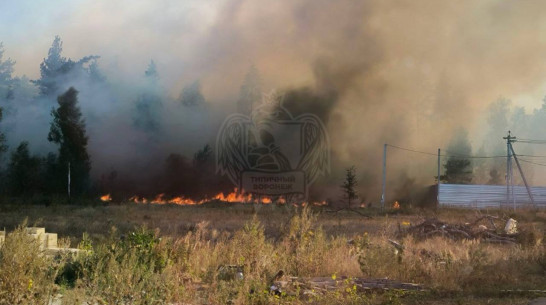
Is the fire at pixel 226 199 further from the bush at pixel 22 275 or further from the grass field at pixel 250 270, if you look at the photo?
the bush at pixel 22 275

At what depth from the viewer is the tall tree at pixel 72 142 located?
51.2 m

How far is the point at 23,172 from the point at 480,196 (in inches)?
1646

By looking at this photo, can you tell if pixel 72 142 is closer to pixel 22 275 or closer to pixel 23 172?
pixel 23 172

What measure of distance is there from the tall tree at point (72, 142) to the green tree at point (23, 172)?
231 centimetres

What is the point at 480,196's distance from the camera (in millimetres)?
53250

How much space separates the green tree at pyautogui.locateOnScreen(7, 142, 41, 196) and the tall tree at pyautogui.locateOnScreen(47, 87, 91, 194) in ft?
7.59

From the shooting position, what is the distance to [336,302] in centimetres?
912

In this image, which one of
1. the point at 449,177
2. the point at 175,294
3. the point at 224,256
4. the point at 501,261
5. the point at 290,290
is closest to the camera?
the point at 175,294

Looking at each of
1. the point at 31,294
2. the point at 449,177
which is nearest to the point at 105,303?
the point at 31,294

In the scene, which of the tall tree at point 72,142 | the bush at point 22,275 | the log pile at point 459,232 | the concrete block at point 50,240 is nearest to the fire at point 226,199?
the tall tree at point 72,142

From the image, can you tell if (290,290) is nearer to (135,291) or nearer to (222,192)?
(135,291)

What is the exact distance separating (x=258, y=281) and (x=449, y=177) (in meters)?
54.7

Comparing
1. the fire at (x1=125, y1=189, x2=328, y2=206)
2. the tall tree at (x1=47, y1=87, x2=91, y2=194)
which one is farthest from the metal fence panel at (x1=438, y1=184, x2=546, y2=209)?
the tall tree at (x1=47, y1=87, x2=91, y2=194)

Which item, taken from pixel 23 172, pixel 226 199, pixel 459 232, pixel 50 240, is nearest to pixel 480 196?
pixel 226 199
